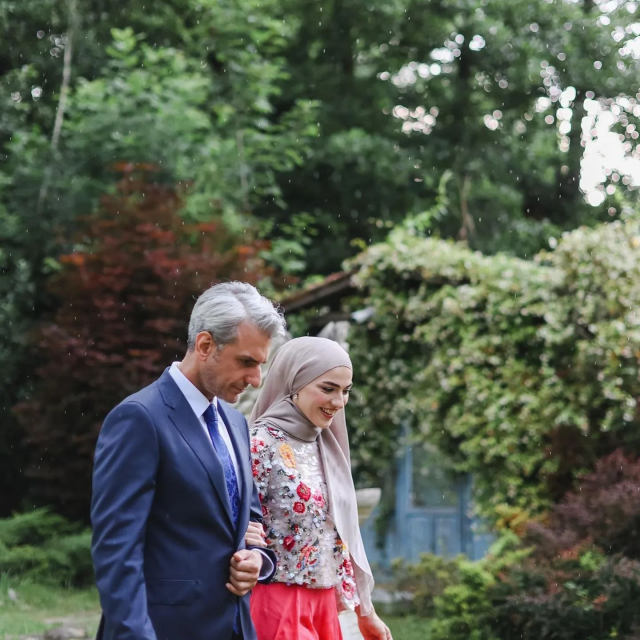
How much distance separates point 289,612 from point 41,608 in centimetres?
610

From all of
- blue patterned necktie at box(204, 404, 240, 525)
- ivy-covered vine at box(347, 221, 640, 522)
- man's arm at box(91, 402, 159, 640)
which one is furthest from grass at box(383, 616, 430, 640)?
man's arm at box(91, 402, 159, 640)

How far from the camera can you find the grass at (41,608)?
7591mm

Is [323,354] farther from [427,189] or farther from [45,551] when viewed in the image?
[427,189]

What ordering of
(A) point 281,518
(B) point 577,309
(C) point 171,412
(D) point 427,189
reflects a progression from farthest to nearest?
(D) point 427,189, (B) point 577,309, (A) point 281,518, (C) point 171,412

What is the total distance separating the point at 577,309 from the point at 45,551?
5.70 m

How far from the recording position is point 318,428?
3467 millimetres

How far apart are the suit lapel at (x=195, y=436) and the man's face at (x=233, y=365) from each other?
0.09 metres

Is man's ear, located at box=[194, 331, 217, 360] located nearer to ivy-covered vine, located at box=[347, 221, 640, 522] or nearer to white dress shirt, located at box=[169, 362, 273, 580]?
white dress shirt, located at box=[169, 362, 273, 580]

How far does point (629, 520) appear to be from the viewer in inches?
263

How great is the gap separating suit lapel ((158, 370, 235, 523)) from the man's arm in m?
0.10

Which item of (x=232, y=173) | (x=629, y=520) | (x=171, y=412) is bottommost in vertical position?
(x=629, y=520)

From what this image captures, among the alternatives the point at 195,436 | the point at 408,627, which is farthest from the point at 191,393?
the point at 408,627

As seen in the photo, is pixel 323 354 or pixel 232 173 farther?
pixel 232 173

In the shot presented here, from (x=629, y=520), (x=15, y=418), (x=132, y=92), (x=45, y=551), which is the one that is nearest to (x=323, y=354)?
(x=629, y=520)
